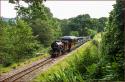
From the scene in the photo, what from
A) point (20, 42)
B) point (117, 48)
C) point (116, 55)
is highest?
point (117, 48)

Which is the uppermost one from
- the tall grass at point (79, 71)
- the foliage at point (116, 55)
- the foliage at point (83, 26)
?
the foliage at point (116, 55)

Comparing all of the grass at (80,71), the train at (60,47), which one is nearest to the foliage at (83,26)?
the train at (60,47)

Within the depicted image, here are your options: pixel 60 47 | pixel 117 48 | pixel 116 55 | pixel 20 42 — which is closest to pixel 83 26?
pixel 20 42

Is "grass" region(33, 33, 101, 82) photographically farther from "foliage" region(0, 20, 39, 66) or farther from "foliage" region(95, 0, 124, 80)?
"foliage" region(0, 20, 39, 66)

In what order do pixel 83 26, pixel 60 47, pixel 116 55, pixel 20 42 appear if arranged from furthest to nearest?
1. pixel 83 26
2. pixel 20 42
3. pixel 60 47
4. pixel 116 55

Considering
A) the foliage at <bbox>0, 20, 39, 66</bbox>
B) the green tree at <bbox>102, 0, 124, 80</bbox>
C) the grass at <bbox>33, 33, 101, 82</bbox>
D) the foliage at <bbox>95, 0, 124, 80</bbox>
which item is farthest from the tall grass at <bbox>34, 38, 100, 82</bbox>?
the foliage at <bbox>0, 20, 39, 66</bbox>

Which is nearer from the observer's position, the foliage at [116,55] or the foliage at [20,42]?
the foliage at [116,55]

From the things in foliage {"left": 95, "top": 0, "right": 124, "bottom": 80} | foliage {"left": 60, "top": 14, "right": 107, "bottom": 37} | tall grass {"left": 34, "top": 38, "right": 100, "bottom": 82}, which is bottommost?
foliage {"left": 60, "top": 14, "right": 107, "bottom": 37}

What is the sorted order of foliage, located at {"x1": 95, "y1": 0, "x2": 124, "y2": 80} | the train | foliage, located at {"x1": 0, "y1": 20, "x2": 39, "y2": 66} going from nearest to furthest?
foliage, located at {"x1": 95, "y1": 0, "x2": 124, "y2": 80} < the train < foliage, located at {"x1": 0, "y1": 20, "x2": 39, "y2": 66}

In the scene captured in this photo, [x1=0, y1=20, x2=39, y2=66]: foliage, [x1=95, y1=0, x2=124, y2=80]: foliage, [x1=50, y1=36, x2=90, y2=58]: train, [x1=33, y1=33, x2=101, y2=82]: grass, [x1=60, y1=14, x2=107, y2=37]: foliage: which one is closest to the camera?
[x1=95, y1=0, x2=124, y2=80]: foliage

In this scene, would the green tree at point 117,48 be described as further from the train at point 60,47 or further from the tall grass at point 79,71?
the train at point 60,47

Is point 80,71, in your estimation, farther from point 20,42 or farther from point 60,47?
point 20,42

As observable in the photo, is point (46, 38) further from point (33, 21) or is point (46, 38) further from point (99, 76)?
point (99, 76)

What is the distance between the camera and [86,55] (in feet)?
49.1
